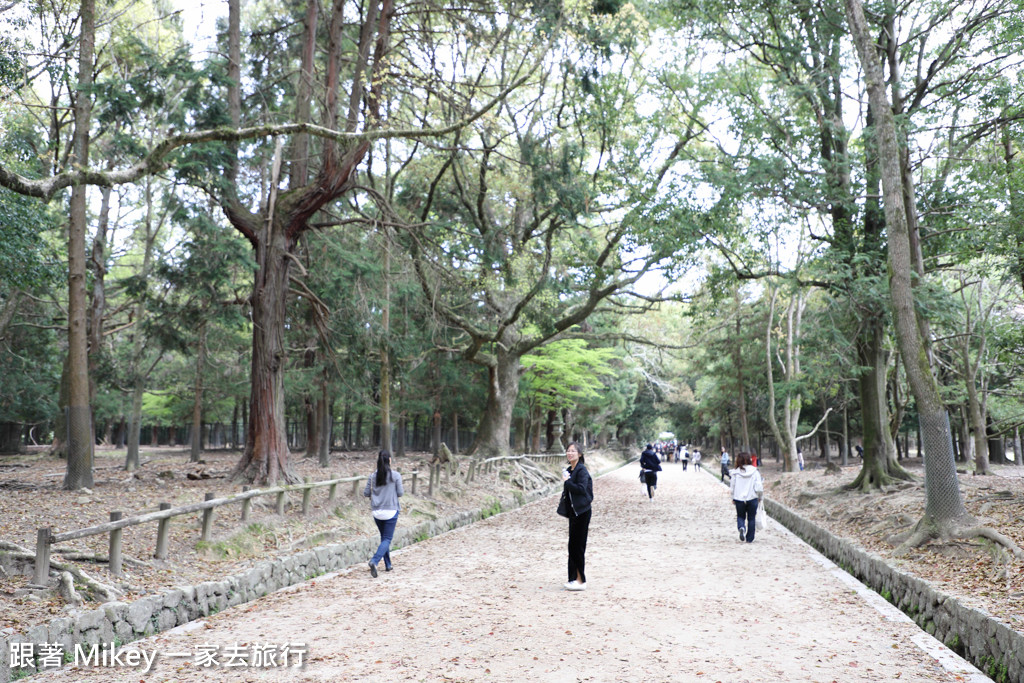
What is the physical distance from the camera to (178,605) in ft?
23.7

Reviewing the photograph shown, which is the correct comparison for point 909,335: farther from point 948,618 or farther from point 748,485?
point 948,618

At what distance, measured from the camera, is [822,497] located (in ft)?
55.7

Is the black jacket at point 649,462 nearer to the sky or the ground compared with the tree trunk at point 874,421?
nearer to the ground

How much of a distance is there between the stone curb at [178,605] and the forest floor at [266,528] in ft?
0.61

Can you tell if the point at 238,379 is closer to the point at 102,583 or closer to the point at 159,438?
the point at 102,583

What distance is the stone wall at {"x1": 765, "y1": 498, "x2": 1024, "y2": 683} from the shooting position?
17.2ft

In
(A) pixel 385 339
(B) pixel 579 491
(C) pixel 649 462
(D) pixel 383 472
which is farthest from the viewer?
(C) pixel 649 462

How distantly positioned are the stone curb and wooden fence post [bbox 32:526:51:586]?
62cm

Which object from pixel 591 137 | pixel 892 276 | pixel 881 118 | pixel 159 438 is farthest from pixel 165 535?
pixel 159 438

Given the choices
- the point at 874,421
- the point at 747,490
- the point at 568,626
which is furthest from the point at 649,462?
the point at 568,626

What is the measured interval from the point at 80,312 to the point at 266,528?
6.29 metres

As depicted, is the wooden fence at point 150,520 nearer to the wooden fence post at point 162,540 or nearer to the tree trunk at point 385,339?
the wooden fence post at point 162,540

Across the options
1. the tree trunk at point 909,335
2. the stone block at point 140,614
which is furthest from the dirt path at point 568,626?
the tree trunk at point 909,335

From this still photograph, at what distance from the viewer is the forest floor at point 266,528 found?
7.01 metres
